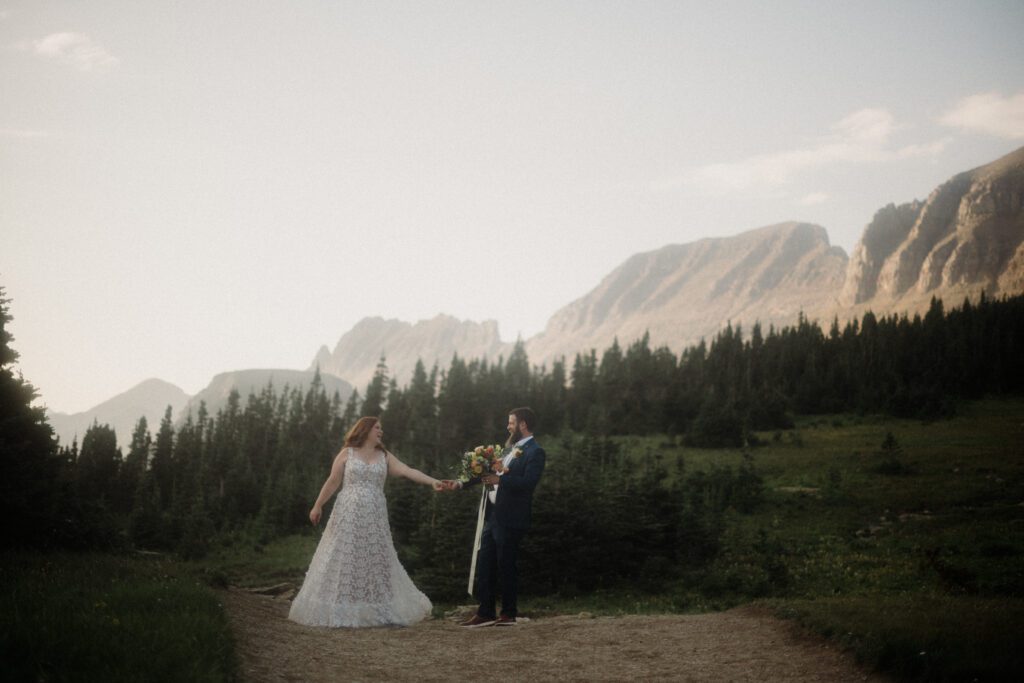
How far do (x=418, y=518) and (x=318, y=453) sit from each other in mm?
63553

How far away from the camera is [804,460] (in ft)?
179

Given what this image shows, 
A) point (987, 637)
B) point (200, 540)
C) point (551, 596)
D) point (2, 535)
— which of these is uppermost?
point (2, 535)

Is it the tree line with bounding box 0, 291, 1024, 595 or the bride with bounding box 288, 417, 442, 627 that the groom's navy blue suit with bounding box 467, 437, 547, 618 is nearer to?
the bride with bounding box 288, 417, 442, 627

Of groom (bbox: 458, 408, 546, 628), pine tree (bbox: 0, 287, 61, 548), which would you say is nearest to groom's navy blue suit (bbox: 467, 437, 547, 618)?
groom (bbox: 458, 408, 546, 628)

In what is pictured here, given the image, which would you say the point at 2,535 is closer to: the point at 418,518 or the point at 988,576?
the point at 988,576

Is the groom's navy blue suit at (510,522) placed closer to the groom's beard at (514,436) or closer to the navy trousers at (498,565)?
the navy trousers at (498,565)

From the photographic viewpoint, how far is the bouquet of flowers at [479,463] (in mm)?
11281

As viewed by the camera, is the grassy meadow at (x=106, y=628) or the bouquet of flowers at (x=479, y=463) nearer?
the grassy meadow at (x=106, y=628)

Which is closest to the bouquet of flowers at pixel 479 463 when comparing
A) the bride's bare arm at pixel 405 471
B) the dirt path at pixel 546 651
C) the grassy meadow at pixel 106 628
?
the bride's bare arm at pixel 405 471

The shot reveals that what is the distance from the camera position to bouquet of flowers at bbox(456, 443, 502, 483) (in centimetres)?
1128

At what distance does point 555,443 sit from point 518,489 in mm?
62721

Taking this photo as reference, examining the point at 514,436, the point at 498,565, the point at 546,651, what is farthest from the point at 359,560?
the point at 546,651

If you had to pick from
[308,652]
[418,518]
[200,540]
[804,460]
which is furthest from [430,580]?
[200,540]

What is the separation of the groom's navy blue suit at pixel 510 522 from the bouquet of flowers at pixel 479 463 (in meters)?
0.40
